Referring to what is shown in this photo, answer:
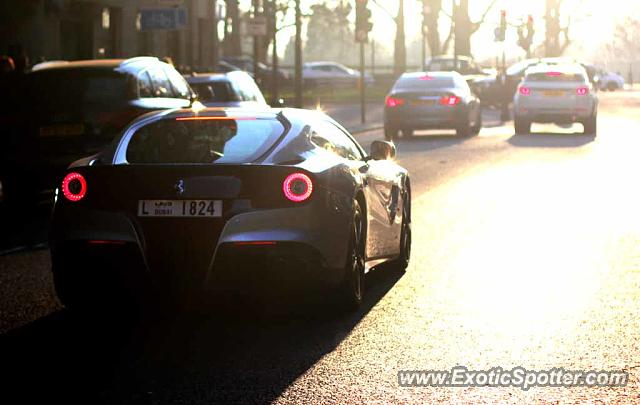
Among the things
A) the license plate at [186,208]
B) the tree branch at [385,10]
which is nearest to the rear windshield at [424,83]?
the license plate at [186,208]

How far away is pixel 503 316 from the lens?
921 cm

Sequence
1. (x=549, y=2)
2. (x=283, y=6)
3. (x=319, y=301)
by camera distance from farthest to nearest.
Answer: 1. (x=549, y=2)
2. (x=283, y=6)
3. (x=319, y=301)

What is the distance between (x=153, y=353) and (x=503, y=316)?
2190 mm

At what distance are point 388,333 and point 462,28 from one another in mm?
69313

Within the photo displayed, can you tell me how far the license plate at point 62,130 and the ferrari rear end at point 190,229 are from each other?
844 cm

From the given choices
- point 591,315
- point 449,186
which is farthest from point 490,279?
point 449,186

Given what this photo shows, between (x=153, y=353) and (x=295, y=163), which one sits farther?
(x=295, y=163)

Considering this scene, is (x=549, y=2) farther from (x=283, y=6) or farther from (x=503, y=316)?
(x=503, y=316)

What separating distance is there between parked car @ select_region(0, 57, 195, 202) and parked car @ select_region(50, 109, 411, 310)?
318 inches

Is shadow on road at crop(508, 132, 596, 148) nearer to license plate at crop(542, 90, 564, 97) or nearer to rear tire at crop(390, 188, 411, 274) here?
license plate at crop(542, 90, 564, 97)

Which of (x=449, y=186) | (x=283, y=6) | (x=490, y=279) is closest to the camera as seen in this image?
(x=490, y=279)

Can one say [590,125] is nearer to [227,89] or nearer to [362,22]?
[362,22]

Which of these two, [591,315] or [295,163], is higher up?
[295,163]

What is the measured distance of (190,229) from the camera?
8438 mm
